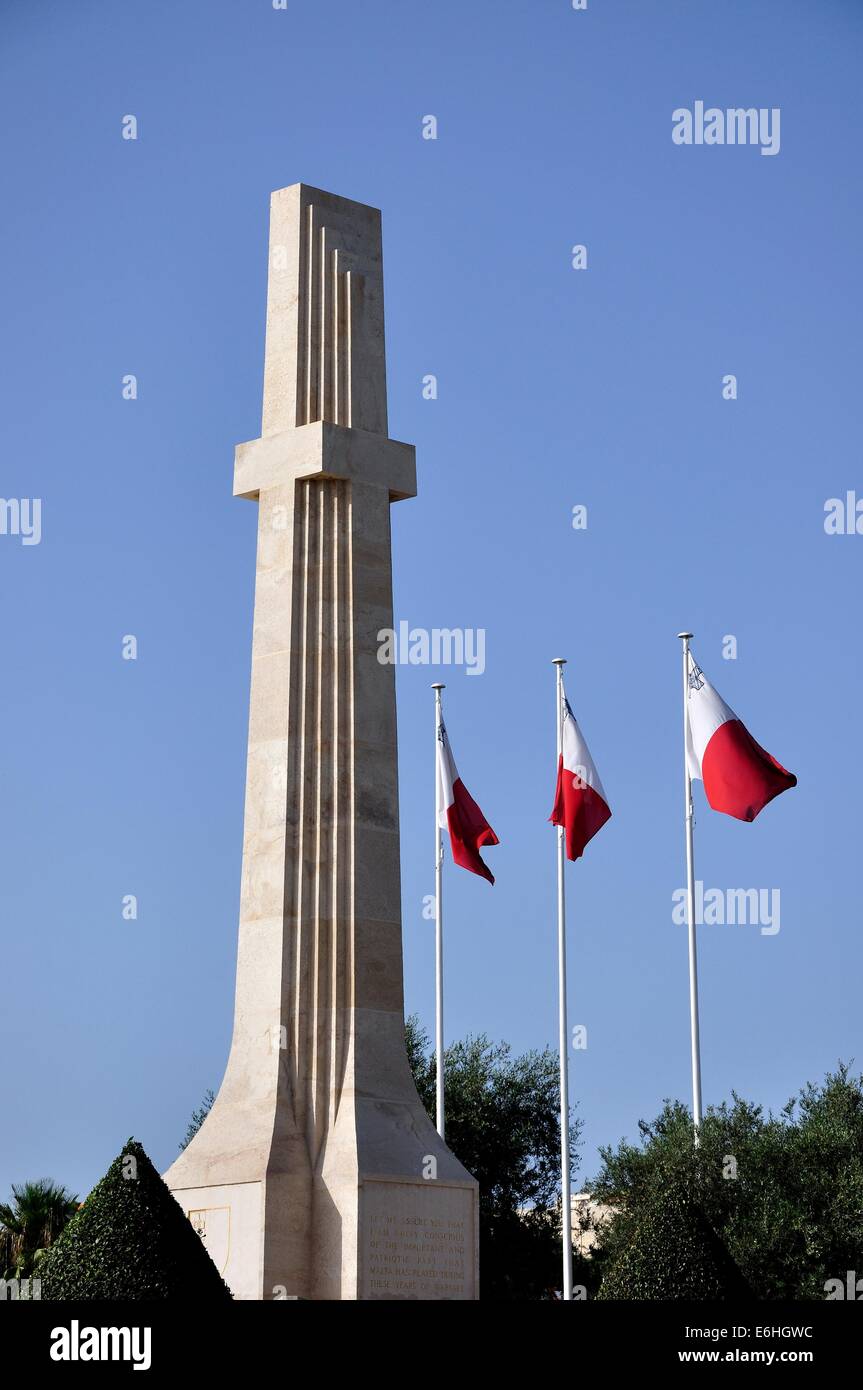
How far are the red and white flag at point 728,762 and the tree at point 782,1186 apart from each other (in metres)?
5.85

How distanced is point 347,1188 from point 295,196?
448 inches

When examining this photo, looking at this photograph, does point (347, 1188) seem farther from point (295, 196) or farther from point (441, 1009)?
point (441, 1009)

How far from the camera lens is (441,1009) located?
36.1m

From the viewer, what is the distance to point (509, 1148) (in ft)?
145

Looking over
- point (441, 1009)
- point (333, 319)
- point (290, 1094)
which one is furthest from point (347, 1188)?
point (441, 1009)

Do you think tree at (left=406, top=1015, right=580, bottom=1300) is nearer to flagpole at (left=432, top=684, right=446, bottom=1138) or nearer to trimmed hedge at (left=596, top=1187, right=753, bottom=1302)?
flagpole at (left=432, top=684, right=446, bottom=1138)

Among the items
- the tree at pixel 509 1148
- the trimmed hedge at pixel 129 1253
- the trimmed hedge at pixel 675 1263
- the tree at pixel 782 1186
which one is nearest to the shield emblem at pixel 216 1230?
the trimmed hedge at pixel 129 1253

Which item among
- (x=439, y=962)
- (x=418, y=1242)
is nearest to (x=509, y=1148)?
(x=439, y=962)

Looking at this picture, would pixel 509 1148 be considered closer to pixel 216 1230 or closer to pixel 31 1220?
pixel 31 1220

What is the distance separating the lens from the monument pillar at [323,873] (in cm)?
2020

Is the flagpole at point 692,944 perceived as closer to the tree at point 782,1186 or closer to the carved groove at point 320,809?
the tree at point 782,1186

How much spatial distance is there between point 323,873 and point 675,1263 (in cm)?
547
